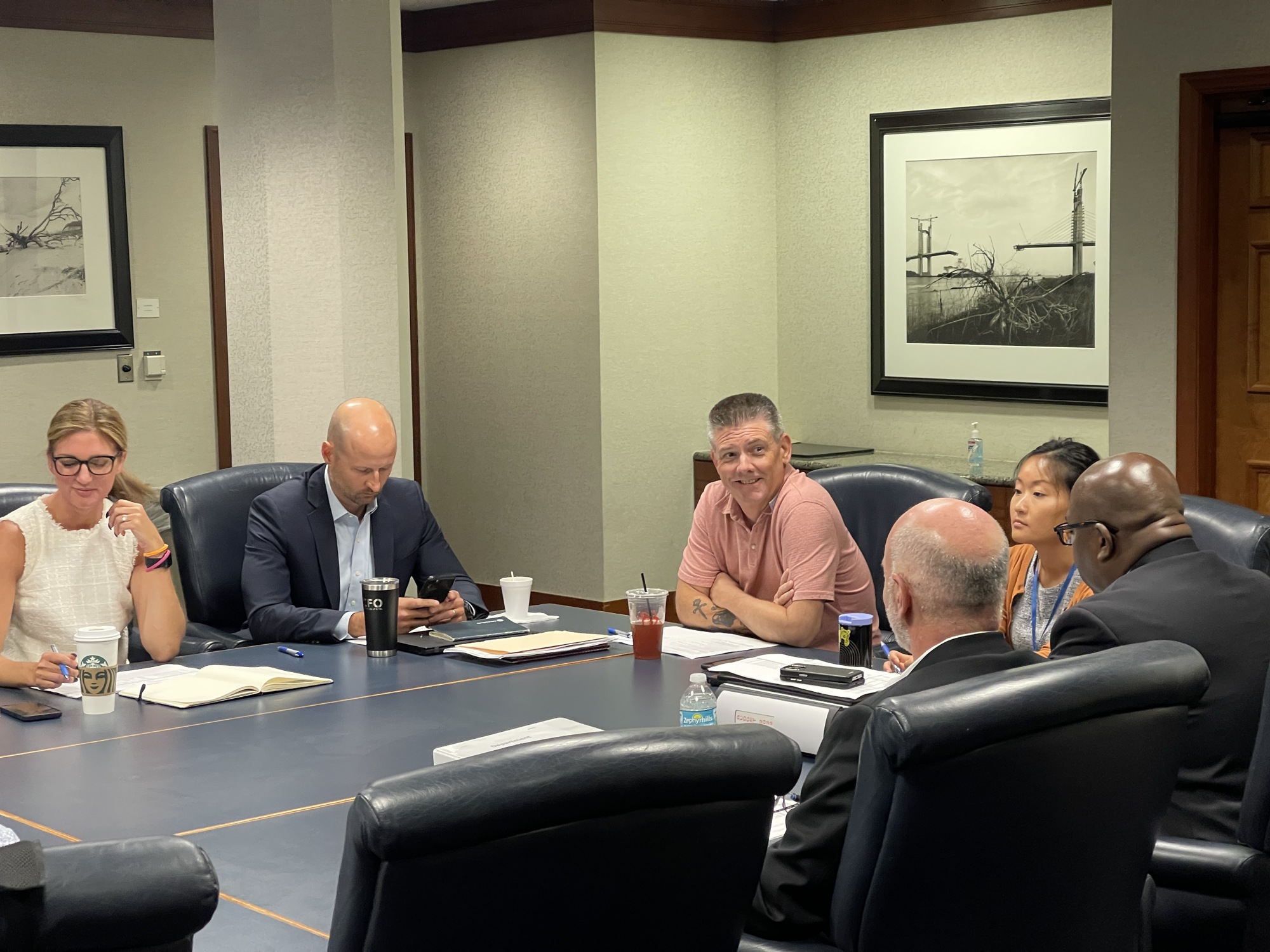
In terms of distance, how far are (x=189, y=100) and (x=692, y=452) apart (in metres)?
2.68

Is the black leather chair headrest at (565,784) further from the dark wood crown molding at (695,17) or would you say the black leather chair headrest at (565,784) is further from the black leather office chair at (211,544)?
the dark wood crown molding at (695,17)

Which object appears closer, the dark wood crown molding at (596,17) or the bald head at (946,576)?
the bald head at (946,576)

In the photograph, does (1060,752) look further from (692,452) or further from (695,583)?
(692,452)

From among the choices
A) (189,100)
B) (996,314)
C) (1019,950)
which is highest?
(189,100)

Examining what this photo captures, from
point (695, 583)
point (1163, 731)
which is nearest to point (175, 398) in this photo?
point (695, 583)

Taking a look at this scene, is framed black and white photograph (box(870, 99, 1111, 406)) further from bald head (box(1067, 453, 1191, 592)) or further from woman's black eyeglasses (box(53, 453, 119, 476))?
woman's black eyeglasses (box(53, 453, 119, 476))

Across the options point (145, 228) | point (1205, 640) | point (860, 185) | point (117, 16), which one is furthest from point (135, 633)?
point (860, 185)

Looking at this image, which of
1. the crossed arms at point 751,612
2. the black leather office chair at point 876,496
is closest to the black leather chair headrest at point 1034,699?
the crossed arms at point 751,612

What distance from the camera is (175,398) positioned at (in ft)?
22.7

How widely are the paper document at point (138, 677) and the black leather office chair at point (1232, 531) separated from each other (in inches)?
85.5

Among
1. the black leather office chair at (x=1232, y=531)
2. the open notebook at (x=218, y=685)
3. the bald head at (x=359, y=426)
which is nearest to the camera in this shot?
the open notebook at (x=218, y=685)

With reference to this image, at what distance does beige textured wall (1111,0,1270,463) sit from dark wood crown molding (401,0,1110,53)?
1408 millimetres

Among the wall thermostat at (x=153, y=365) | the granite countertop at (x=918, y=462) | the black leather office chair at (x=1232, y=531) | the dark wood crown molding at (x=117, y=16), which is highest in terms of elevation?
the dark wood crown molding at (x=117, y=16)

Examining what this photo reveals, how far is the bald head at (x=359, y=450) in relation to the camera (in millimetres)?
3990
